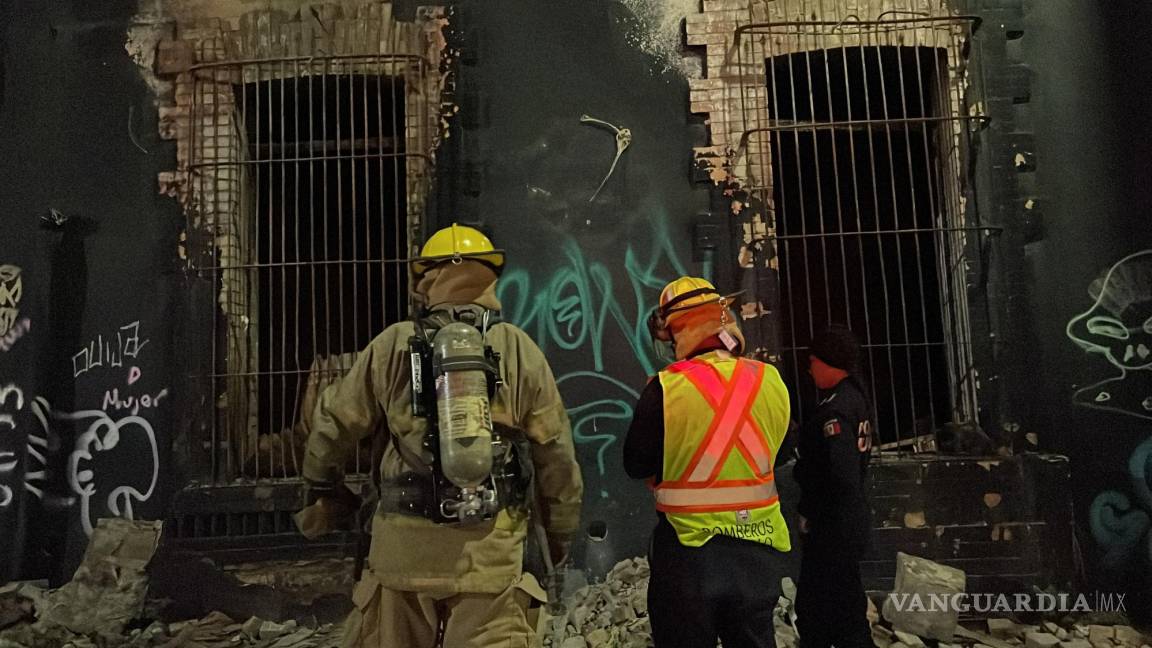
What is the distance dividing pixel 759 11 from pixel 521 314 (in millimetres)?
2333

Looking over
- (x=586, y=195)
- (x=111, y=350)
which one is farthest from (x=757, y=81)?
(x=111, y=350)

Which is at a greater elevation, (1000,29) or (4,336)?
(1000,29)

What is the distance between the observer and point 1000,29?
16.1 feet

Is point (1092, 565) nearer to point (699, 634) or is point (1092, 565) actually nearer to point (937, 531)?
point (937, 531)

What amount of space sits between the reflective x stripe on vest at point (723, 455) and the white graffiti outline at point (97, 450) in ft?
11.7

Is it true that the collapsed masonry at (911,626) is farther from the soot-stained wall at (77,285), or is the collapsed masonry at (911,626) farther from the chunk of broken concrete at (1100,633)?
the soot-stained wall at (77,285)

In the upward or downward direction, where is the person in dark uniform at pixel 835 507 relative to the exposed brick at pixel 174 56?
downward

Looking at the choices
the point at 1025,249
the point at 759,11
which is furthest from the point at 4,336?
the point at 1025,249

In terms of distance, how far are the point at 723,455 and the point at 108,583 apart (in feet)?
12.8

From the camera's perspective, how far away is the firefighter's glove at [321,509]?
2.79 m

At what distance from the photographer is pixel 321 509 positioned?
281 cm

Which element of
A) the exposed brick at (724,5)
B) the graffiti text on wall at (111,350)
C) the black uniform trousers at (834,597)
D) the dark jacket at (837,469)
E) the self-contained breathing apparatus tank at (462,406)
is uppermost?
the exposed brick at (724,5)

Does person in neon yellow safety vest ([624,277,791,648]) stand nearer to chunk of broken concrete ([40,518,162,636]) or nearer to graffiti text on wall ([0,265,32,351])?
chunk of broken concrete ([40,518,162,636])

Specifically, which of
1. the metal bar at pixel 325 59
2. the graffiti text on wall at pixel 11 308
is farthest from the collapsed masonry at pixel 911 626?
the graffiti text on wall at pixel 11 308
